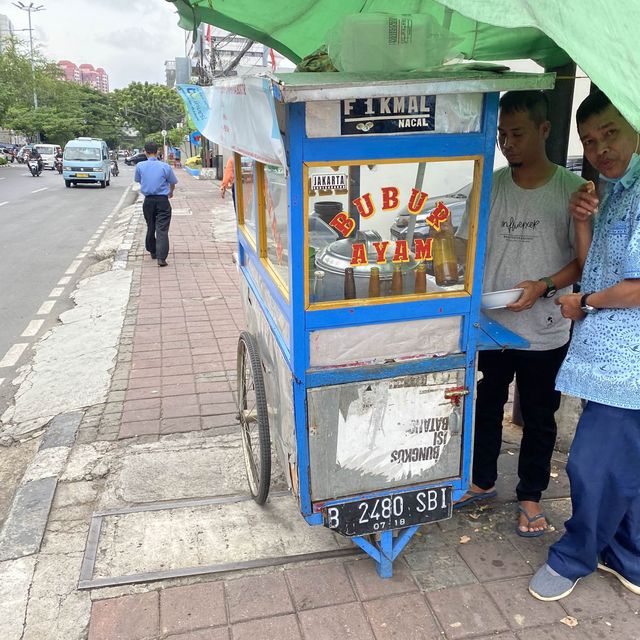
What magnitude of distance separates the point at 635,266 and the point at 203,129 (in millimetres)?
2239

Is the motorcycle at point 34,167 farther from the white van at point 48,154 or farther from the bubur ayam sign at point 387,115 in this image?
the bubur ayam sign at point 387,115

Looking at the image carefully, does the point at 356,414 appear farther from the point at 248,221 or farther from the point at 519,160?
the point at 248,221

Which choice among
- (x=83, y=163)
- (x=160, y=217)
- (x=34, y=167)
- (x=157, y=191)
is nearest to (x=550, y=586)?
(x=160, y=217)

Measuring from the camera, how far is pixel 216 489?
3.02 meters

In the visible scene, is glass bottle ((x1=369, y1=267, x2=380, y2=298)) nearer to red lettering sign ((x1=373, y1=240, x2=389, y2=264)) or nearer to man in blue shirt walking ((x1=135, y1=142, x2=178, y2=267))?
red lettering sign ((x1=373, y1=240, x2=389, y2=264))

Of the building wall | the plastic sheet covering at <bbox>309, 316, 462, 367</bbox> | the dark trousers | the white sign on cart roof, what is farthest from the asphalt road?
the building wall

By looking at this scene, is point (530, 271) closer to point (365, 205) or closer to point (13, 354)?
point (365, 205)

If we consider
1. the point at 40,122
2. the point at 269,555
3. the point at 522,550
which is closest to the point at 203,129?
the point at 269,555

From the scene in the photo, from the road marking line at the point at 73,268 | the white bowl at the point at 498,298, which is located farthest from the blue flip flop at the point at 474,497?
the road marking line at the point at 73,268

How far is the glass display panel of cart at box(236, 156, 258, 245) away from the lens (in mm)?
2789

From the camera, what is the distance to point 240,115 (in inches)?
89.3

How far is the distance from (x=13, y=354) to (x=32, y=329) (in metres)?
0.73

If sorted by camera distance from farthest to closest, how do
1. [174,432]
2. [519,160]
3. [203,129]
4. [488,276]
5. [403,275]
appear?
[174,432] < [203,129] < [488,276] < [519,160] < [403,275]

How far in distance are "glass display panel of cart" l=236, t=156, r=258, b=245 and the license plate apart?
1349 millimetres
